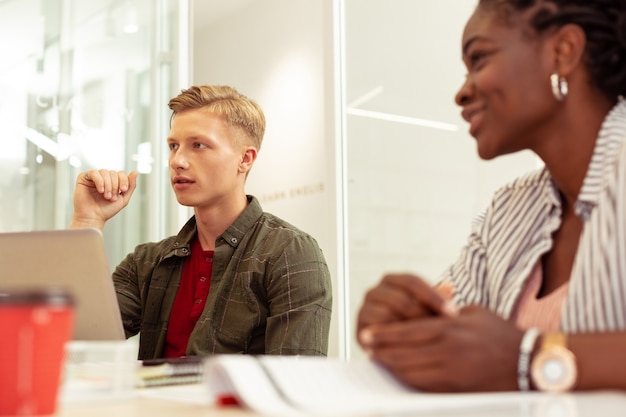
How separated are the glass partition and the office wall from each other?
57 centimetres

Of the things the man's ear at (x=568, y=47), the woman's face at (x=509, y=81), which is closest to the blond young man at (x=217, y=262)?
the woman's face at (x=509, y=81)

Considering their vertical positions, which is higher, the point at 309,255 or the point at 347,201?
the point at 347,201

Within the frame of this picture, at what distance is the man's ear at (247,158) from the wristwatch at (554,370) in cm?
167

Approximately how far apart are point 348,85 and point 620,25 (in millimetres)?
2469

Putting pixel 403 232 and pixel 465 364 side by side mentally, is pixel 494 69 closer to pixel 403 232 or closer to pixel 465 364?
pixel 465 364

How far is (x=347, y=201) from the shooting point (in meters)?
3.45

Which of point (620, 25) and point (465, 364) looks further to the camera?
point (620, 25)

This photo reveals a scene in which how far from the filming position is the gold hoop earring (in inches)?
44.1

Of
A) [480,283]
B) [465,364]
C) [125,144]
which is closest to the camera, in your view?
[465,364]

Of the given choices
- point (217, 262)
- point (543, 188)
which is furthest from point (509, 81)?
point (217, 262)

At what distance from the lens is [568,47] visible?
1119 mm

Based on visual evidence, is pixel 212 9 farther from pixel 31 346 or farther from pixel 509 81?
pixel 31 346

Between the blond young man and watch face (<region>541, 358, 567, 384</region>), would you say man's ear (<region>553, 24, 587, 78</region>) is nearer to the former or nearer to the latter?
watch face (<region>541, 358, 567, 384</region>)

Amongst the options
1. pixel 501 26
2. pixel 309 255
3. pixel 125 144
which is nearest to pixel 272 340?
pixel 309 255
